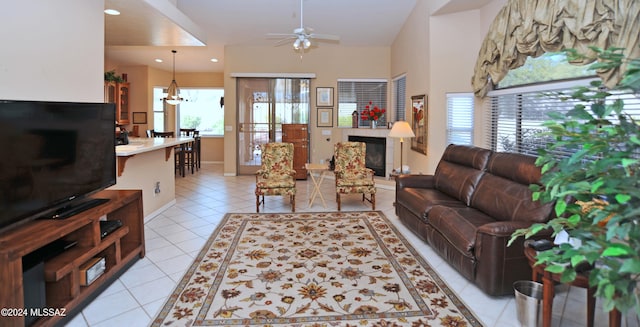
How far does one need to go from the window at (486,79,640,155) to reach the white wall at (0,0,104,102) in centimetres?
409

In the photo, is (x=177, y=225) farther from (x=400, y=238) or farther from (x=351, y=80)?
(x=351, y=80)

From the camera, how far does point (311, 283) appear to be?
3.00 m

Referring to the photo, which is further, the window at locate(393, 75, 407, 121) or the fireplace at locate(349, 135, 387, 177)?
the fireplace at locate(349, 135, 387, 177)

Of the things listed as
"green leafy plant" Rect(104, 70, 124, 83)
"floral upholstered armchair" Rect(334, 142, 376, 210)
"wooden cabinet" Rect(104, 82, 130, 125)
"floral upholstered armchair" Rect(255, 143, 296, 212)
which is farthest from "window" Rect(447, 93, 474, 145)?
"wooden cabinet" Rect(104, 82, 130, 125)

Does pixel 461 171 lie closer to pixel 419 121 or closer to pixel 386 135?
pixel 419 121

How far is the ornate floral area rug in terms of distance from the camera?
2.48 meters

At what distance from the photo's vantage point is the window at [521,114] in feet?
12.5

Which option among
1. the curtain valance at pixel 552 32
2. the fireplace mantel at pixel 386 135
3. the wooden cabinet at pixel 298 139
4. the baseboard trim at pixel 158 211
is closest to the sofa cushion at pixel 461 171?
the curtain valance at pixel 552 32

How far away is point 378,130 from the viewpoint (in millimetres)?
7590

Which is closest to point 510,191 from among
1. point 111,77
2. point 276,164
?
point 276,164

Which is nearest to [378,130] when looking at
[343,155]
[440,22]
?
[343,155]

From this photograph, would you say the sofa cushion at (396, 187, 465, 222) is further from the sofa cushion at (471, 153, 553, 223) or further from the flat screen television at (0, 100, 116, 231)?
the flat screen television at (0, 100, 116, 231)

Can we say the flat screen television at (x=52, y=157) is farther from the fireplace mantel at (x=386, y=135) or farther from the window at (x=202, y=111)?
the window at (x=202, y=111)

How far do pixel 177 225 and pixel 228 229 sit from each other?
0.66 m
